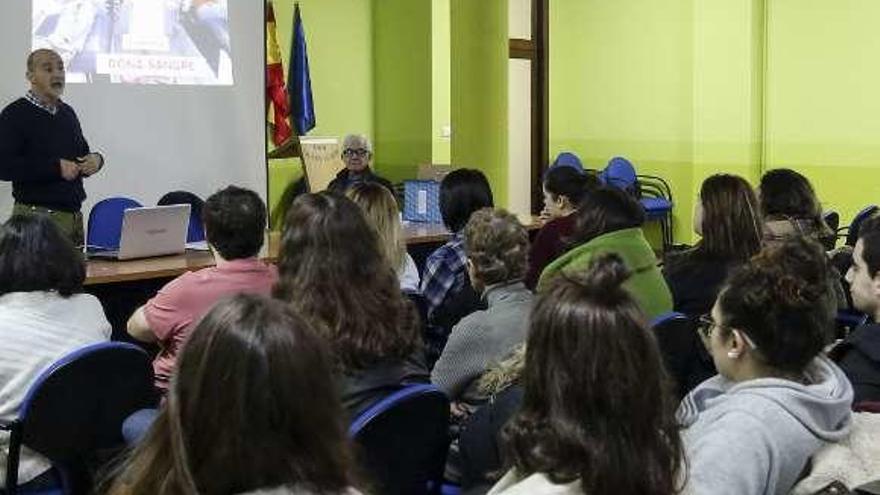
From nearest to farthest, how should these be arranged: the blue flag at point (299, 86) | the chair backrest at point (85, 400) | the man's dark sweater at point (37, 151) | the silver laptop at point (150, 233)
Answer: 1. the chair backrest at point (85, 400)
2. the silver laptop at point (150, 233)
3. the man's dark sweater at point (37, 151)
4. the blue flag at point (299, 86)

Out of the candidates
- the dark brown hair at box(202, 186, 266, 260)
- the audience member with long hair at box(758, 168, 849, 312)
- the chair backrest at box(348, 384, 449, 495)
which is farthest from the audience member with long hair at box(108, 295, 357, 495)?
the audience member with long hair at box(758, 168, 849, 312)

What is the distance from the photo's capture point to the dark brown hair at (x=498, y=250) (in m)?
2.99

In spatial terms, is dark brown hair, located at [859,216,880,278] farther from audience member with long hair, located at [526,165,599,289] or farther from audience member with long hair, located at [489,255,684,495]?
audience member with long hair, located at [526,165,599,289]

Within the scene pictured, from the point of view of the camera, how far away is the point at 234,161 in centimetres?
743

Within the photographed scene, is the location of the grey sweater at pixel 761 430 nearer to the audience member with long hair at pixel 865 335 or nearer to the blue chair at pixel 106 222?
the audience member with long hair at pixel 865 335

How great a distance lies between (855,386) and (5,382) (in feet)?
6.77

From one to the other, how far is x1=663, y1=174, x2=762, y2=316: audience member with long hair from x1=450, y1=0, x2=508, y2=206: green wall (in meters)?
4.19

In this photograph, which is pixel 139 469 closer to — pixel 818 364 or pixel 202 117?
pixel 818 364

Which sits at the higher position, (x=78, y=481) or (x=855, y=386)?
(x=855, y=386)

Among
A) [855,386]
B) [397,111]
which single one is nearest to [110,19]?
[397,111]

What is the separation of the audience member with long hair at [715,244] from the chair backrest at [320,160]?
177 inches

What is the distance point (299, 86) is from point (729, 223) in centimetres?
484

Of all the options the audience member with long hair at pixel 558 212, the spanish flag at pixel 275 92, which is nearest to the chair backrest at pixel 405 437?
the audience member with long hair at pixel 558 212

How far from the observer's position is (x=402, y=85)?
8773mm
